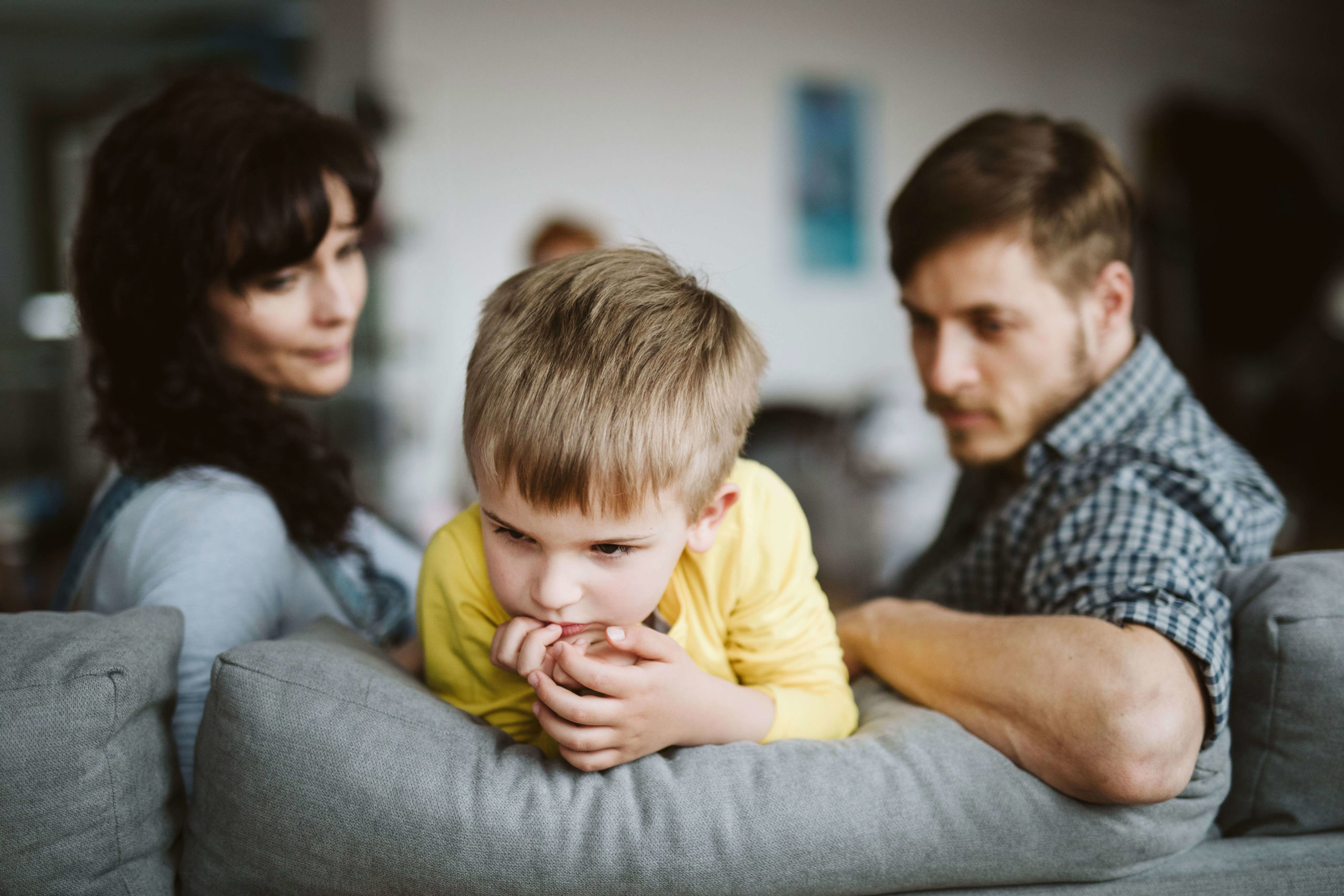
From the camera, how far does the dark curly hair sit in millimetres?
1229

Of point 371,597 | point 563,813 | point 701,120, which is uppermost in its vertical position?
point 701,120

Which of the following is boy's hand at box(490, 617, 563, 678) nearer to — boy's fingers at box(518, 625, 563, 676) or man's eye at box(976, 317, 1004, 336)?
boy's fingers at box(518, 625, 563, 676)

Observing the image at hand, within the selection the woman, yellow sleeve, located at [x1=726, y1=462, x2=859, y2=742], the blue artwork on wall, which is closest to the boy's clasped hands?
yellow sleeve, located at [x1=726, y1=462, x2=859, y2=742]

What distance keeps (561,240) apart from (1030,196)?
6.97 feet

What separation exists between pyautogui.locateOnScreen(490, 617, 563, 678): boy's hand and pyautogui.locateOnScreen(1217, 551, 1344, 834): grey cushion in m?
0.69

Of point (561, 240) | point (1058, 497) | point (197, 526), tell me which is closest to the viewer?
point (197, 526)

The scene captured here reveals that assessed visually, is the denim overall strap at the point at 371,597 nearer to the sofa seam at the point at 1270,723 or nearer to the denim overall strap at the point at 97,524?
the denim overall strap at the point at 97,524

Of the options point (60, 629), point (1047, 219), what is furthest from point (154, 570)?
point (1047, 219)

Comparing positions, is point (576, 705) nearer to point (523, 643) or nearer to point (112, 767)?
point (523, 643)

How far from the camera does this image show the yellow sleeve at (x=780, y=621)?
3.09ft

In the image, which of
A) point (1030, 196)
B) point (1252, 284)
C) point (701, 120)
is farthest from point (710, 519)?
point (1252, 284)

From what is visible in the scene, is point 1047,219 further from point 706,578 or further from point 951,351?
point 706,578

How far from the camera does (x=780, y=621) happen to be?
952mm

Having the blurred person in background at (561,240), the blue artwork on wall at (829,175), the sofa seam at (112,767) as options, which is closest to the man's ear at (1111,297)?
the sofa seam at (112,767)
